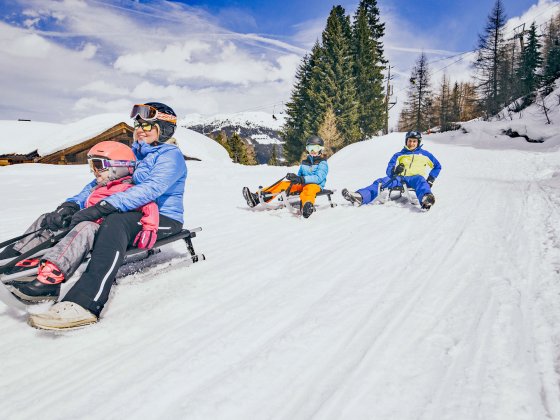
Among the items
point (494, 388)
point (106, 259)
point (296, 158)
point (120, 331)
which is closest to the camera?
point (494, 388)

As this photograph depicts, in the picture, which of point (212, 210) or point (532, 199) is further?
point (212, 210)

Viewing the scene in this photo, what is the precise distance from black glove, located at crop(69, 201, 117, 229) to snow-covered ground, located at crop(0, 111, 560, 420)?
2.22 feet

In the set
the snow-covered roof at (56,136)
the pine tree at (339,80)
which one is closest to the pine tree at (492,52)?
the pine tree at (339,80)

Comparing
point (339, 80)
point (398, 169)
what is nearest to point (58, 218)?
point (398, 169)

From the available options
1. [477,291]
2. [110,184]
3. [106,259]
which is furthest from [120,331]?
[477,291]

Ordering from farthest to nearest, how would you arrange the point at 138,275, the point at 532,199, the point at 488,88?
the point at 488,88, the point at 532,199, the point at 138,275

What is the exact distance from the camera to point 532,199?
6.29 metres

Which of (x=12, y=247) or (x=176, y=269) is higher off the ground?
(x=12, y=247)

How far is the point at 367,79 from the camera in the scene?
3772 centimetres

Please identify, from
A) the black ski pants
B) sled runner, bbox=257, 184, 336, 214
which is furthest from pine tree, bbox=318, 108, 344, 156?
the black ski pants

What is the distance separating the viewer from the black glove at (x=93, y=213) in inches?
103

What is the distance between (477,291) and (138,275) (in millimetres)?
2922

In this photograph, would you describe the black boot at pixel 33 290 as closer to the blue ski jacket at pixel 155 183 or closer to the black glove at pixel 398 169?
the blue ski jacket at pixel 155 183

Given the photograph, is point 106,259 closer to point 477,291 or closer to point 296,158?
point 477,291
